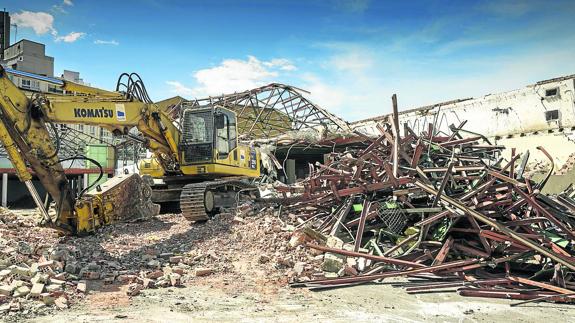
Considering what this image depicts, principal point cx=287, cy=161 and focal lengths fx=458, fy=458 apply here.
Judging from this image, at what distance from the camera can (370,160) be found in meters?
8.72

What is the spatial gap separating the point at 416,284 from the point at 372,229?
1809 mm

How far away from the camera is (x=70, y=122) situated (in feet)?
27.5

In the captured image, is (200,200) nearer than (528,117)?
Yes

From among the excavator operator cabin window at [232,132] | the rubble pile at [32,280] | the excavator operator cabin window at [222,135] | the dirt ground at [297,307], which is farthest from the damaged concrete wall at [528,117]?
the rubble pile at [32,280]

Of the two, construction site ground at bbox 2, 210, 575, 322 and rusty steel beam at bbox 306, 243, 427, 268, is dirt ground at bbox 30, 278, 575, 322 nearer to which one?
construction site ground at bbox 2, 210, 575, 322

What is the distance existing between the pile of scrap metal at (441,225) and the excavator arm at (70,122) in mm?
4049

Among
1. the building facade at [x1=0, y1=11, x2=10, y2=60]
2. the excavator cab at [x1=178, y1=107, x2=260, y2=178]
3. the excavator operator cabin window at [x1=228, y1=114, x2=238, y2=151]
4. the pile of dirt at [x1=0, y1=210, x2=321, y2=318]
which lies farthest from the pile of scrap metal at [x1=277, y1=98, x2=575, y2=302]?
the building facade at [x1=0, y1=11, x2=10, y2=60]

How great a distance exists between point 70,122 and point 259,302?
522 cm

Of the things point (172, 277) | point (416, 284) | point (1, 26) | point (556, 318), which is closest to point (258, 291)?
point (172, 277)

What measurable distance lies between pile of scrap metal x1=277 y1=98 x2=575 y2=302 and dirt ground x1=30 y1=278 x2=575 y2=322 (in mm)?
356

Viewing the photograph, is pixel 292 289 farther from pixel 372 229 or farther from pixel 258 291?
pixel 372 229

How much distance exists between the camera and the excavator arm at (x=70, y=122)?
7.63 metres

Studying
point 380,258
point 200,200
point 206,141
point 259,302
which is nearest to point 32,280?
point 259,302

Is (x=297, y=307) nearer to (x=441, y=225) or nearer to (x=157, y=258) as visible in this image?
(x=157, y=258)
